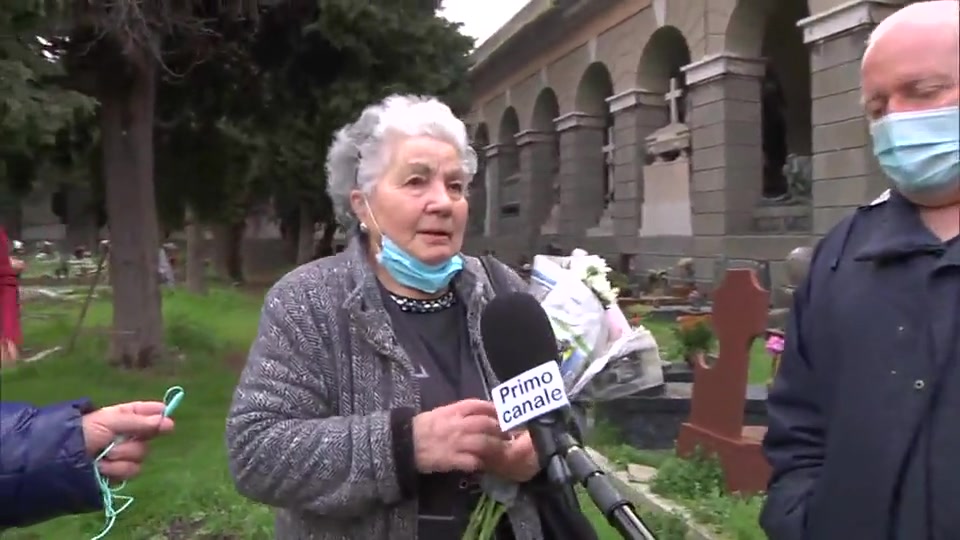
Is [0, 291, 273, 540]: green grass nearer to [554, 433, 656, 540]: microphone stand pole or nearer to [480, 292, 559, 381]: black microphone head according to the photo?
[480, 292, 559, 381]: black microphone head

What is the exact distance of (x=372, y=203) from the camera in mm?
2357

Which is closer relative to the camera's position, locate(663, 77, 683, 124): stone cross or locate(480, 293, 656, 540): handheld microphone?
locate(480, 293, 656, 540): handheld microphone

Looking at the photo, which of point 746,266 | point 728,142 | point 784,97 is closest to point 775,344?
point 746,266

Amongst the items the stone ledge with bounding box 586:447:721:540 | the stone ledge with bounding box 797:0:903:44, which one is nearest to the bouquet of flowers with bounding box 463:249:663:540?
the stone ledge with bounding box 586:447:721:540

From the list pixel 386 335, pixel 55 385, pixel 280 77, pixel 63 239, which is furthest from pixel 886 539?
pixel 63 239

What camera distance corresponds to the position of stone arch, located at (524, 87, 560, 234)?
25.5m

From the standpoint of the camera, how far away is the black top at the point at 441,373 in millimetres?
2156

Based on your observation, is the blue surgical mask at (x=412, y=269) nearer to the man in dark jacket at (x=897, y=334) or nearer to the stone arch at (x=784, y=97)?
the man in dark jacket at (x=897, y=334)

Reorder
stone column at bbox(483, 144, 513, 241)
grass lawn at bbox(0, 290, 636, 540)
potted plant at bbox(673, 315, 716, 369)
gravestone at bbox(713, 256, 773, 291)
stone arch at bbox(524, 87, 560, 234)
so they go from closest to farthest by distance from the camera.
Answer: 1. grass lawn at bbox(0, 290, 636, 540)
2. potted plant at bbox(673, 315, 716, 369)
3. gravestone at bbox(713, 256, 773, 291)
4. stone arch at bbox(524, 87, 560, 234)
5. stone column at bbox(483, 144, 513, 241)

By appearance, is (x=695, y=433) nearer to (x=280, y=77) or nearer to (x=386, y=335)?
(x=386, y=335)

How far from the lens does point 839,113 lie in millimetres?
14297

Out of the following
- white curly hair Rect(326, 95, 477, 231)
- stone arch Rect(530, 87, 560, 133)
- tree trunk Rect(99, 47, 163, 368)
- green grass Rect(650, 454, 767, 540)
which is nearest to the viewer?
white curly hair Rect(326, 95, 477, 231)

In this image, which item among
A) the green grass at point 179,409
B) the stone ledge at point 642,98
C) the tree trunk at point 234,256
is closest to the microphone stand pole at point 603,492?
the green grass at point 179,409

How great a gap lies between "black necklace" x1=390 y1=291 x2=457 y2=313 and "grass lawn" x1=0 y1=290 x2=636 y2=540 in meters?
0.62
